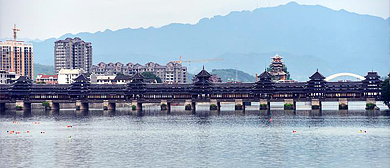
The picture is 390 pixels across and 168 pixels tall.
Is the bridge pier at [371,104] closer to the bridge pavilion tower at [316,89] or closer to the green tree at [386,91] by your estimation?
the green tree at [386,91]

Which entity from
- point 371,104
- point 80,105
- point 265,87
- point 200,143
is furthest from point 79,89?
point 200,143

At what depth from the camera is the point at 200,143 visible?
9475cm

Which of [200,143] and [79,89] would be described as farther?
[79,89]

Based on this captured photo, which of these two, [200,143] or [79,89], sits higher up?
[79,89]

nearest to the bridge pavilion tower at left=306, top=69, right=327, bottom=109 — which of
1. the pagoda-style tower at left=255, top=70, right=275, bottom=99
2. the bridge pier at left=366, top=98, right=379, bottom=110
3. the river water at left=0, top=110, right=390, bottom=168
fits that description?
the pagoda-style tower at left=255, top=70, right=275, bottom=99

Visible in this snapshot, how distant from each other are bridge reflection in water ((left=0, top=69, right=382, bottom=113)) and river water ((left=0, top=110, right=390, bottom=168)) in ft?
133

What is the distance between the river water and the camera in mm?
76000

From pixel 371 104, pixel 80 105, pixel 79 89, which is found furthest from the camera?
pixel 79 89

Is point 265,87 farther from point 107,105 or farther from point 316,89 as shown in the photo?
point 107,105

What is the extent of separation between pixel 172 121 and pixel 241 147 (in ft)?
172

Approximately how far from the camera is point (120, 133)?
368 feet

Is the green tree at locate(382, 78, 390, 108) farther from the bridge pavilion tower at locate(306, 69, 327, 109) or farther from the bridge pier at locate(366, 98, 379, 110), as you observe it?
the bridge pavilion tower at locate(306, 69, 327, 109)

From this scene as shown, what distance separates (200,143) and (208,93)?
9494cm

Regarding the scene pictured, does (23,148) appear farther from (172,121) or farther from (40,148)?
(172,121)
